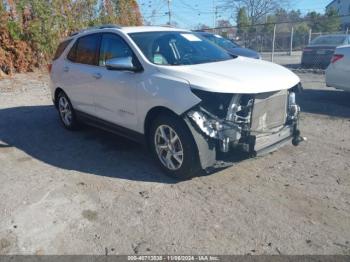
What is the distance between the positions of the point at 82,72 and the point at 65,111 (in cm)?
121

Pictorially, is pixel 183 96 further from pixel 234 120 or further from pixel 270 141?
pixel 270 141

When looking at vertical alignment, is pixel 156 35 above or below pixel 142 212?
above

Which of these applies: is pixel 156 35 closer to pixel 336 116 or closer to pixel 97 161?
pixel 97 161

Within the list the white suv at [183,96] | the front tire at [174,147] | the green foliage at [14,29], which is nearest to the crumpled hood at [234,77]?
the white suv at [183,96]

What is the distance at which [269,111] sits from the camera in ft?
13.7

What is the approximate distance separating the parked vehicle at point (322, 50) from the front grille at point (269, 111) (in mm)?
10749

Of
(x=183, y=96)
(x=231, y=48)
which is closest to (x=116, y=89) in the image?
(x=183, y=96)

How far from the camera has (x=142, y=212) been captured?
363 cm

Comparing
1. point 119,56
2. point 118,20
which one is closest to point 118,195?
point 119,56

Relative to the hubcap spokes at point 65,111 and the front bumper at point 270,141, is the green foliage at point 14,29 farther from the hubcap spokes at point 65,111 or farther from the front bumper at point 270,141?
the front bumper at point 270,141

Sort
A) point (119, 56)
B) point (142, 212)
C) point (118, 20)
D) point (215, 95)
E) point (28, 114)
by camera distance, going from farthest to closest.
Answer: point (118, 20) < point (28, 114) < point (119, 56) < point (215, 95) < point (142, 212)

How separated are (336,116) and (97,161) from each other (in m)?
4.84

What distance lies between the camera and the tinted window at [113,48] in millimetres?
4754

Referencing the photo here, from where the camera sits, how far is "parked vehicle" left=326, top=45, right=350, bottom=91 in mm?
7629
